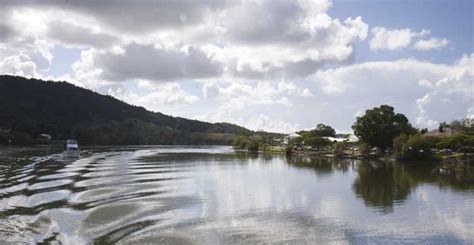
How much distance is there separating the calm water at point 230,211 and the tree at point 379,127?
155 feet

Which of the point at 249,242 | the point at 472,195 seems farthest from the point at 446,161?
the point at 249,242

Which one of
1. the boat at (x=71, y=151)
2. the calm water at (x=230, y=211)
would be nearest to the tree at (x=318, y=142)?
the boat at (x=71, y=151)

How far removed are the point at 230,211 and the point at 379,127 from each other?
241 ft

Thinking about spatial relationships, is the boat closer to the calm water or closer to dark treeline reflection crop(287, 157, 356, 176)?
the calm water

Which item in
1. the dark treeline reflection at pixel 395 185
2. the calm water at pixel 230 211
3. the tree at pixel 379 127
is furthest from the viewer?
the tree at pixel 379 127

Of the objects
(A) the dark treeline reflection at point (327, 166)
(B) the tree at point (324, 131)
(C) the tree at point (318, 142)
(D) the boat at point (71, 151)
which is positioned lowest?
(A) the dark treeline reflection at point (327, 166)

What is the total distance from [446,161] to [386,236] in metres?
64.9

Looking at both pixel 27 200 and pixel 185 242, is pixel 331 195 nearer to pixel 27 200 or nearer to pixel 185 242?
pixel 185 242

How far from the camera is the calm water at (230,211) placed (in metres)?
23.7

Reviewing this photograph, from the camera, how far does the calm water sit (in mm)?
23688

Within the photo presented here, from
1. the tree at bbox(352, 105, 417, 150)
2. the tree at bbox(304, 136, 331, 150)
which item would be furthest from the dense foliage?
the tree at bbox(352, 105, 417, 150)

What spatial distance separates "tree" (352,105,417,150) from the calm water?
47138mm

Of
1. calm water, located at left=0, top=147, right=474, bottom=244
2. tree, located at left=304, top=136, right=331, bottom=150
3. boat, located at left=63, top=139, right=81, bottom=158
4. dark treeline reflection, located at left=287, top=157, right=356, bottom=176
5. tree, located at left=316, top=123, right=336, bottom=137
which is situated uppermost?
tree, located at left=316, top=123, right=336, bottom=137

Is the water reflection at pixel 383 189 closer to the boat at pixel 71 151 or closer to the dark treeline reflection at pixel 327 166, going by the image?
the dark treeline reflection at pixel 327 166
